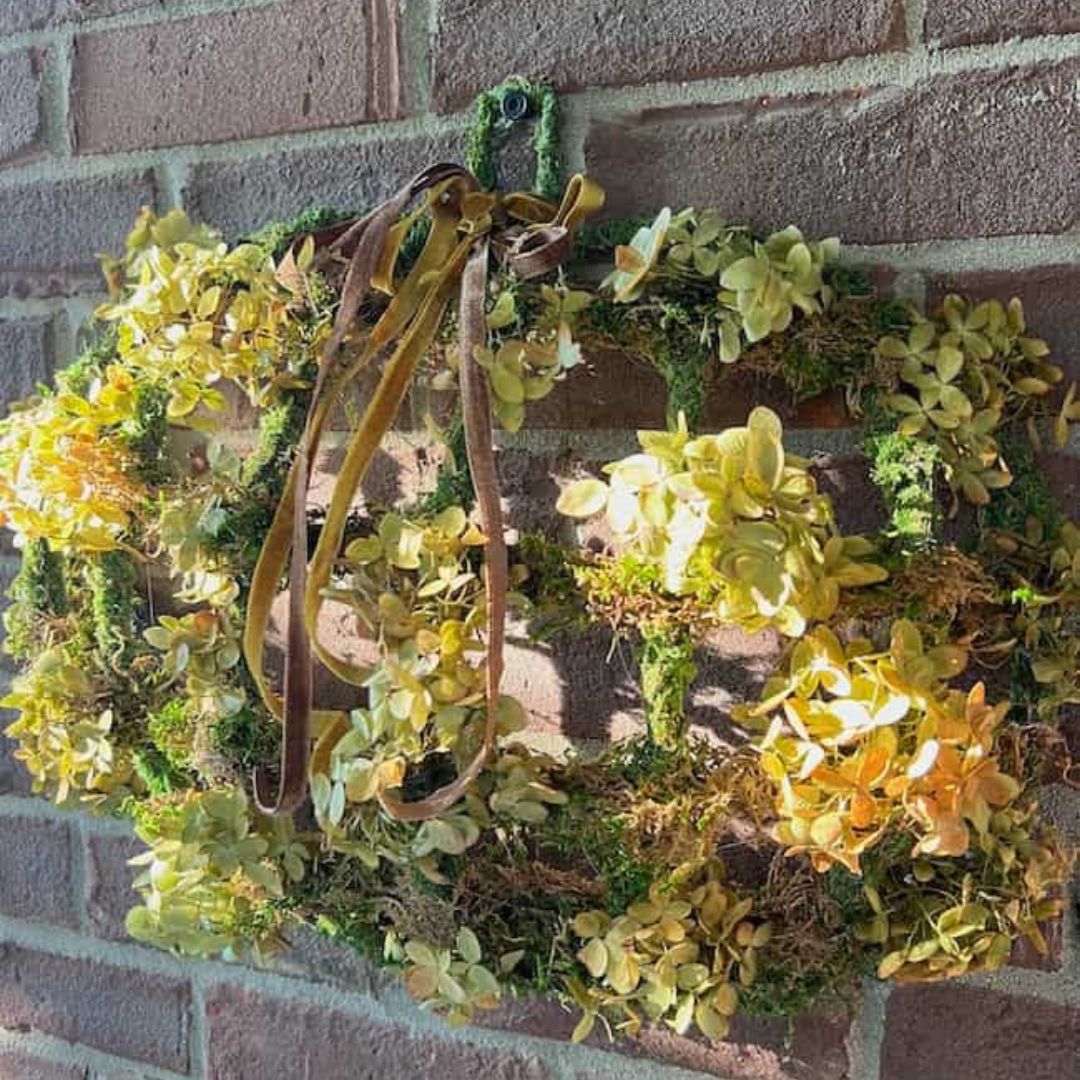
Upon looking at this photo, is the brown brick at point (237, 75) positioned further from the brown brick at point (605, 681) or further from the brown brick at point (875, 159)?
the brown brick at point (605, 681)

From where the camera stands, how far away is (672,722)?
61cm

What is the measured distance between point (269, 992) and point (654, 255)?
0.54 metres

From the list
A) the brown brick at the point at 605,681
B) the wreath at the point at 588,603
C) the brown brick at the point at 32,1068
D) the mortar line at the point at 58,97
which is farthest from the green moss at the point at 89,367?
the brown brick at the point at 32,1068

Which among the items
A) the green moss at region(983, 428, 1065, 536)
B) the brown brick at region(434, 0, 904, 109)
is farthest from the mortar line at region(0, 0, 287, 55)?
the green moss at region(983, 428, 1065, 536)

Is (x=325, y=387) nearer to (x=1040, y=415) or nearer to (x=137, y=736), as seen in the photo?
(x=137, y=736)

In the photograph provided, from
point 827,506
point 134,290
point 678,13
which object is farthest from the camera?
point 134,290

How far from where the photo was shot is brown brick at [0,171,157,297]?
81 cm

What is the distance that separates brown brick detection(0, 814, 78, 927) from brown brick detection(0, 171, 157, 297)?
36 centimetres

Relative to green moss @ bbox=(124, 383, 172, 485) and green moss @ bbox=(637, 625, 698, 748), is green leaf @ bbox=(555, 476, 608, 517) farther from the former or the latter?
green moss @ bbox=(124, 383, 172, 485)

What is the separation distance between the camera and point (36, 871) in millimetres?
930

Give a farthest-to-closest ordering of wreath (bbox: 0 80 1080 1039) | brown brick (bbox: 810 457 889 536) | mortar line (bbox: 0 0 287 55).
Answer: mortar line (bbox: 0 0 287 55) → brown brick (bbox: 810 457 889 536) → wreath (bbox: 0 80 1080 1039)

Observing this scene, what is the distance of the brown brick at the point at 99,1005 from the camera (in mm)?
898

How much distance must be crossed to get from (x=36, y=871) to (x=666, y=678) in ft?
1.79

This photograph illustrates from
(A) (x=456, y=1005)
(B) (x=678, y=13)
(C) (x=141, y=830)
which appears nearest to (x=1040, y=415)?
(B) (x=678, y=13)
